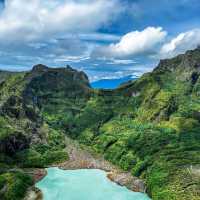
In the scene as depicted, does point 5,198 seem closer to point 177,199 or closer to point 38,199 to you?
point 38,199

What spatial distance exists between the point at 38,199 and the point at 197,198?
243 ft

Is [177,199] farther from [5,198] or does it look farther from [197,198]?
[5,198]

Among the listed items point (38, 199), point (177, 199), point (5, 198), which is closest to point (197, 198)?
point (177, 199)

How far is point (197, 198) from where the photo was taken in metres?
185

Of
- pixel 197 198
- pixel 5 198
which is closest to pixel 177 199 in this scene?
pixel 197 198

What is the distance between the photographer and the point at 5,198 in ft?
635

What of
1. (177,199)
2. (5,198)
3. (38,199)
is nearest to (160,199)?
(177,199)

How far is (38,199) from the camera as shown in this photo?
655 ft

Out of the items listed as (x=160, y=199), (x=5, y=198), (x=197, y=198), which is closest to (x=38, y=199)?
(x=5, y=198)

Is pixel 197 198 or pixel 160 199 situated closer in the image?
pixel 197 198

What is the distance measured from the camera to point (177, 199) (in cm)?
18788

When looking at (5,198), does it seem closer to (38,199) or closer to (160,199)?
(38,199)

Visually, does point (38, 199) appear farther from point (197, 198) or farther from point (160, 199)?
point (197, 198)

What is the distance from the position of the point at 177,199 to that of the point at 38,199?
214 feet
